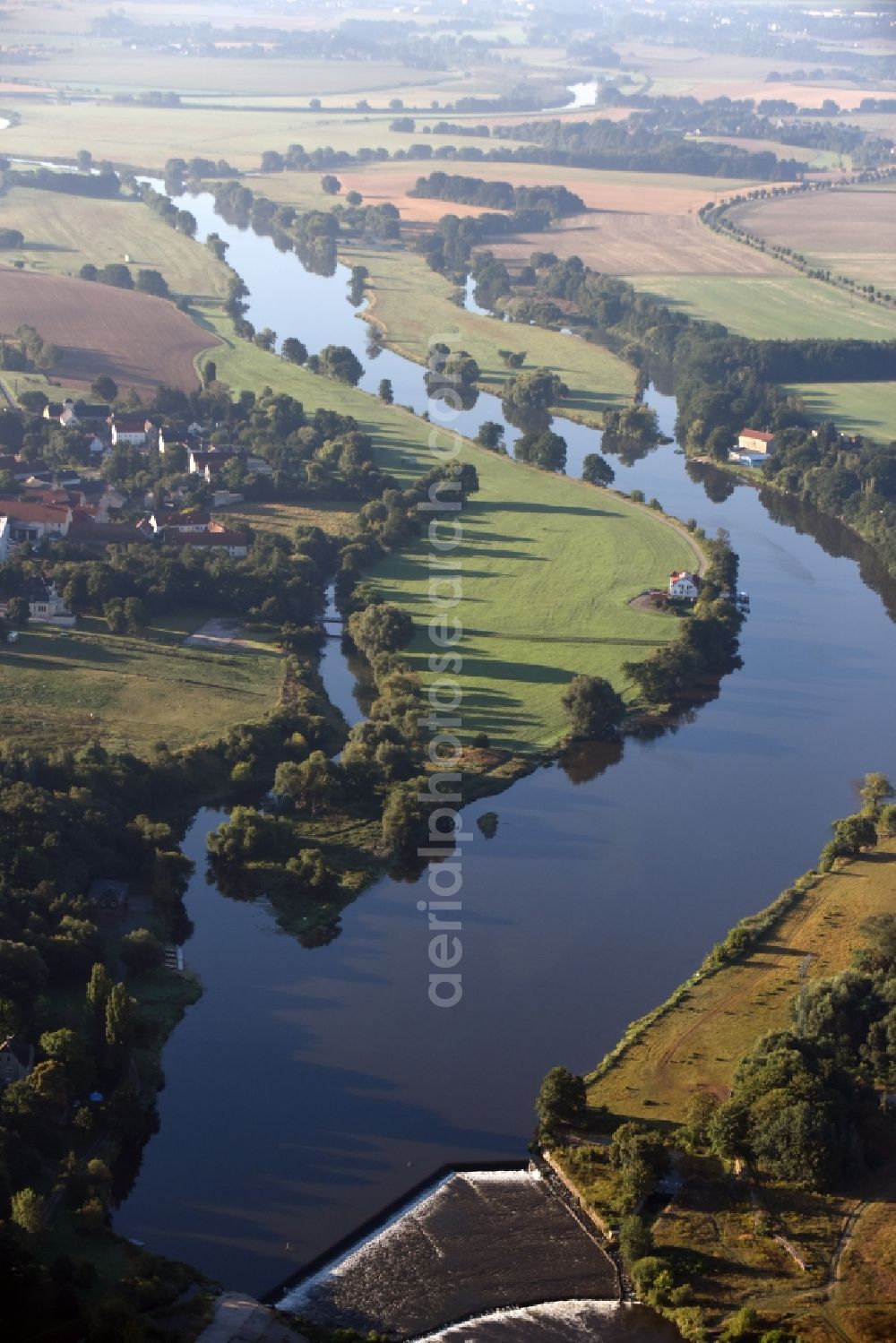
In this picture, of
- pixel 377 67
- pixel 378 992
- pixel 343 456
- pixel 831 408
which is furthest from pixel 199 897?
pixel 377 67

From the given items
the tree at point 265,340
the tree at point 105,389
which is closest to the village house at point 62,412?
the tree at point 105,389

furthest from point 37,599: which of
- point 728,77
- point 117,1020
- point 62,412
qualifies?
point 728,77

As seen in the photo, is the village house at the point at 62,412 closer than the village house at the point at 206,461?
No

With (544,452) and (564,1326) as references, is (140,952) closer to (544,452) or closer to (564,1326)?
(564,1326)

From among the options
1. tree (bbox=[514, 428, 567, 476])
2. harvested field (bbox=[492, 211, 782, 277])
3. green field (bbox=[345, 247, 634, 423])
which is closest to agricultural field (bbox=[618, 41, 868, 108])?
harvested field (bbox=[492, 211, 782, 277])

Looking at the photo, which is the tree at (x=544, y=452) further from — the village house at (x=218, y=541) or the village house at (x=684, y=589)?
the village house at (x=218, y=541)

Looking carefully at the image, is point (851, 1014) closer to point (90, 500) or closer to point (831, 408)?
point (90, 500)
